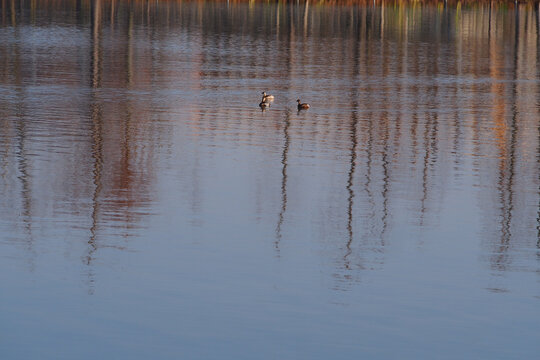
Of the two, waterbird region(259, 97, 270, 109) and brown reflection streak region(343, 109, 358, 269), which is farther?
waterbird region(259, 97, 270, 109)

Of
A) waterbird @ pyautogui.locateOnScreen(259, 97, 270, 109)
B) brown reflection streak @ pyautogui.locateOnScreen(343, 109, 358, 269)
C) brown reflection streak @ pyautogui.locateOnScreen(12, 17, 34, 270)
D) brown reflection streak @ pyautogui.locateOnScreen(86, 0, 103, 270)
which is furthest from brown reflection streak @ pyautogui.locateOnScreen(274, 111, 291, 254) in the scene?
brown reflection streak @ pyautogui.locateOnScreen(12, 17, 34, 270)

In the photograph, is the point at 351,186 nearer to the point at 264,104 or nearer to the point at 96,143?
the point at 96,143

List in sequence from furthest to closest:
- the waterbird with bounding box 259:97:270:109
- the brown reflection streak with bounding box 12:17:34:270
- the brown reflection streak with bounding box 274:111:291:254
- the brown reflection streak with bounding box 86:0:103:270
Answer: the waterbird with bounding box 259:97:270:109 < the brown reflection streak with bounding box 274:111:291:254 < the brown reflection streak with bounding box 12:17:34:270 < the brown reflection streak with bounding box 86:0:103:270

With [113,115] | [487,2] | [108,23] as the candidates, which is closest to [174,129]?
[113,115]

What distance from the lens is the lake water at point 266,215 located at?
13.6m

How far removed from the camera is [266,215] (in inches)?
790

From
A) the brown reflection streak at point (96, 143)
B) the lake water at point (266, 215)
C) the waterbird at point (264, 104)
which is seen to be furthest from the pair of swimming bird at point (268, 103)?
the brown reflection streak at point (96, 143)

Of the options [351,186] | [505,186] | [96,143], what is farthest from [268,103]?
[505,186]

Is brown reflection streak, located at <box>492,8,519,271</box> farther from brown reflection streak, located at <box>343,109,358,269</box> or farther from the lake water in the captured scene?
brown reflection streak, located at <box>343,109,358,269</box>

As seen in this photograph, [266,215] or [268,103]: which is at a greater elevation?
[268,103]

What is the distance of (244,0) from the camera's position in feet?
407

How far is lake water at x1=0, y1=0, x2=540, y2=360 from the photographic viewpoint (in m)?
13.6

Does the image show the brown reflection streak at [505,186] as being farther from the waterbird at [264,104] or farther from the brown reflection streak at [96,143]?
the waterbird at [264,104]

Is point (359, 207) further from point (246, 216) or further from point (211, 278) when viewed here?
point (211, 278)
